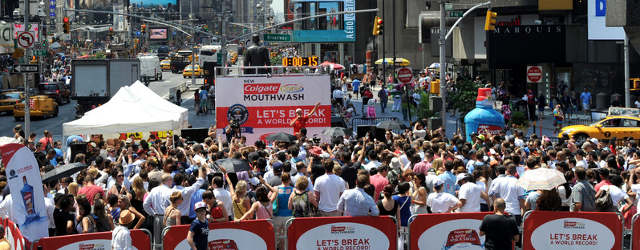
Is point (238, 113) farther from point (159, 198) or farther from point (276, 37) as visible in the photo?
point (276, 37)

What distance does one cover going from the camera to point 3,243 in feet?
35.6

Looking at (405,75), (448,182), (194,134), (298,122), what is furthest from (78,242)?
(405,75)

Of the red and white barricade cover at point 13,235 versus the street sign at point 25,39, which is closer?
the red and white barricade cover at point 13,235

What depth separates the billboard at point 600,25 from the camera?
135 ft

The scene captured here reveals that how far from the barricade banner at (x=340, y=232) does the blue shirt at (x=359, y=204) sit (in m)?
0.08

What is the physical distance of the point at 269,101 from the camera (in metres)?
24.8

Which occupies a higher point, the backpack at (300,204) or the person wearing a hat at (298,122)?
the person wearing a hat at (298,122)

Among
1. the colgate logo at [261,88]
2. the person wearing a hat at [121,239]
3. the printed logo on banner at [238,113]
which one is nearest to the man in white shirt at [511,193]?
the person wearing a hat at [121,239]

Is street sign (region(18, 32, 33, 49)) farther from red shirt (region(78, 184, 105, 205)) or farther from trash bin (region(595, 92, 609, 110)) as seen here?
trash bin (region(595, 92, 609, 110))

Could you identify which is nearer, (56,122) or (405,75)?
(405,75)

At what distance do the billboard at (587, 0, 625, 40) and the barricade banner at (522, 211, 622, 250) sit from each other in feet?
99.5

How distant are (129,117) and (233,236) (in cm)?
1257

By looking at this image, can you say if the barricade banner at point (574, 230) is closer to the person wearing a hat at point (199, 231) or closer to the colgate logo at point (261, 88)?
the person wearing a hat at point (199, 231)

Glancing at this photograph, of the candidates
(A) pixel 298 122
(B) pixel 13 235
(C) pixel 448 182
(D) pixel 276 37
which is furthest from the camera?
(D) pixel 276 37
